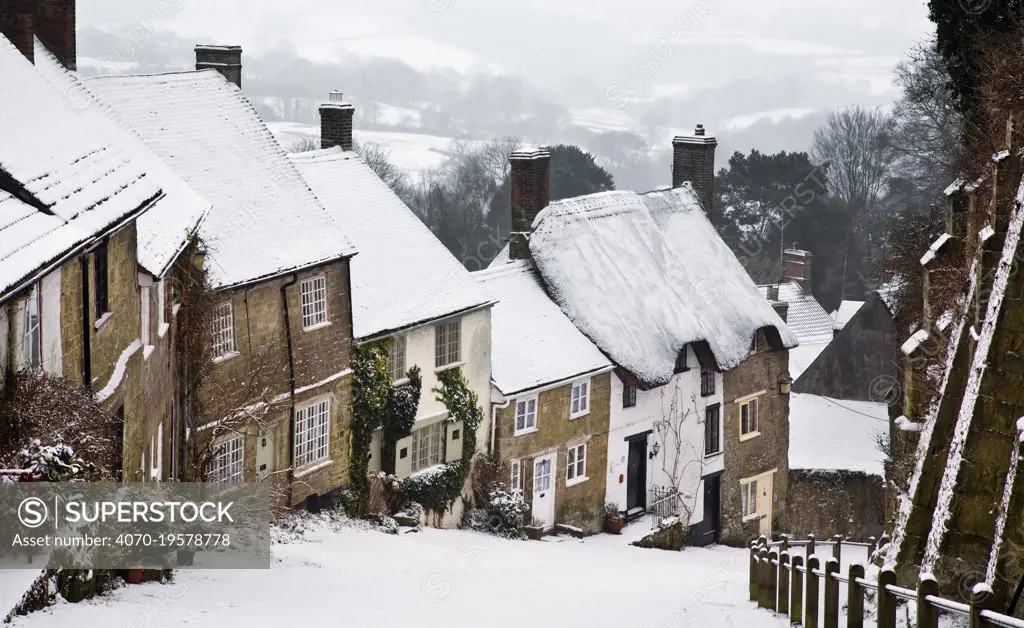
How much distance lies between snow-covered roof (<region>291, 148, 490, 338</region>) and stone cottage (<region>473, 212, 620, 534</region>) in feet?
7.08

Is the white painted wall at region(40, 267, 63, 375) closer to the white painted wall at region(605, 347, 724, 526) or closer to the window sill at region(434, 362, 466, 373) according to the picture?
the window sill at region(434, 362, 466, 373)

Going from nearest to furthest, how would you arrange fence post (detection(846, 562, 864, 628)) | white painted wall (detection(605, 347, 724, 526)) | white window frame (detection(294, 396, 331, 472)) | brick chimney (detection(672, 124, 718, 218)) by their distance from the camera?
1. fence post (detection(846, 562, 864, 628))
2. white window frame (detection(294, 396, 331, 472))
3. white painted wall (detection(605, 347, 724, 526))
4. brick chimney (detection(672, 124, 718, 218))

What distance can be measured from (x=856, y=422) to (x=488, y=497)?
1546cm

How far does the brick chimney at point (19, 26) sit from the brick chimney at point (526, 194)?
16.5m

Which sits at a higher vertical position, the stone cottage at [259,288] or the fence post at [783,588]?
the stone cottage at [259,288]

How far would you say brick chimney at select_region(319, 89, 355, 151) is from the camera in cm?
3158

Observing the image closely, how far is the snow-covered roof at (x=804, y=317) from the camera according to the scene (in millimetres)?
53031

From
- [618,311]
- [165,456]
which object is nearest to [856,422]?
[618,311]

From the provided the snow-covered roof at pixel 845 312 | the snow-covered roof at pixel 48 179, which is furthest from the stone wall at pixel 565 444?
the snow-covered roof at pixel 845 312

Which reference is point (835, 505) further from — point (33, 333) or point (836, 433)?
point (33, 333)

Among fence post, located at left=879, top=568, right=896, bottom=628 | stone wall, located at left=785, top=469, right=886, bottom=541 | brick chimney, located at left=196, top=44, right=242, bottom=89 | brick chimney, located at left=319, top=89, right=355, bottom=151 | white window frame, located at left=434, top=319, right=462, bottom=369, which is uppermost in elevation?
brick chimney, located at left=196, top=44, right=242, bottom=89

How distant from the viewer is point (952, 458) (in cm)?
1392

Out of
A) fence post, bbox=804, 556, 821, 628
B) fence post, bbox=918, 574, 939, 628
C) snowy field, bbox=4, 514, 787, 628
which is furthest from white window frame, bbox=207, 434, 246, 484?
fence post, bbox=918, 574, 939, 628

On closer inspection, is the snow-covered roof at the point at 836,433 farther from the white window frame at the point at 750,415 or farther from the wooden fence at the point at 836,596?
the wooden fence at the point at 836,596
